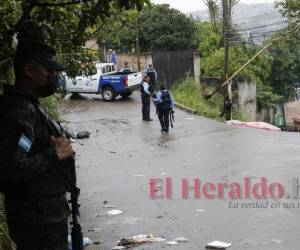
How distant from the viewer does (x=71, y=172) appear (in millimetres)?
3348

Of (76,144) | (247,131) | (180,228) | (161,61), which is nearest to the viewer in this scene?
(180,228)

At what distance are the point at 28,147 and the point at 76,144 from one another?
13.0 meters

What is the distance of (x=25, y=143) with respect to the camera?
10.1 ft

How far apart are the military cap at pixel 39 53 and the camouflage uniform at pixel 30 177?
0.20 m

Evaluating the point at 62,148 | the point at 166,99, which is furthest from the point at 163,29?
the point at 62,148

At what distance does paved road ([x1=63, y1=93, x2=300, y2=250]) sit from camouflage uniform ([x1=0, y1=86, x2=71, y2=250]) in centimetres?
326

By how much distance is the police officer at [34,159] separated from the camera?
3.09 metres

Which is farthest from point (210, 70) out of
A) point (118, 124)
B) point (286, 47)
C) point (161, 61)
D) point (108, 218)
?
point (108, 218)

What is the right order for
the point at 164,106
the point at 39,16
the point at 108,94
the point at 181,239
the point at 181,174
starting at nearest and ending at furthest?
the point at 39,16 < the point at 181,239 < the point at 181,174 < the point at 164,106 < the point at 108,94

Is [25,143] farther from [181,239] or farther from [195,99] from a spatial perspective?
[195,99]

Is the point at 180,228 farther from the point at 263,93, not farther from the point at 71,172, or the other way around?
the point at 263,93

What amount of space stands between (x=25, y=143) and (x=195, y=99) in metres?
22.7

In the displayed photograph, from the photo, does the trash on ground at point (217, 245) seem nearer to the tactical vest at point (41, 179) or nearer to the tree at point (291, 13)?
the tactical vest at point (41, 179)

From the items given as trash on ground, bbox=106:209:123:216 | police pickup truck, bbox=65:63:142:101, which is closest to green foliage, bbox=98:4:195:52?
police pickup truck, bbox=65:63:142:101
